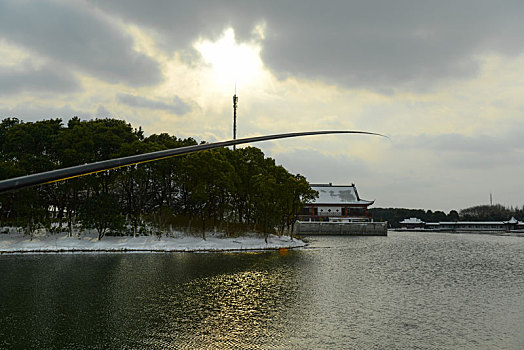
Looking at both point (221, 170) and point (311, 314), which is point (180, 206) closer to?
point (221, 170)

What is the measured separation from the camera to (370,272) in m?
25.2

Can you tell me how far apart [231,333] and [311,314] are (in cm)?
355

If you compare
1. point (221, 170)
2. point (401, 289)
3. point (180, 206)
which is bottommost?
point (401, 289)

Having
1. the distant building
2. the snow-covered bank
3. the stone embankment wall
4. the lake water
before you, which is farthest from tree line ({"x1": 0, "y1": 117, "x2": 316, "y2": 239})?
the distant building

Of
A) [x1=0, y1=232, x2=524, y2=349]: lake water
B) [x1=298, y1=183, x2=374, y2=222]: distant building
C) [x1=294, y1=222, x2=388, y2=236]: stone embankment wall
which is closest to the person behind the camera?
[x1=0, y1=232, x2=524, y2=349]: lake water

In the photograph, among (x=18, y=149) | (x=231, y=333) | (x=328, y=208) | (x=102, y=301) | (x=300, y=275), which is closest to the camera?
(x=231, y=333)

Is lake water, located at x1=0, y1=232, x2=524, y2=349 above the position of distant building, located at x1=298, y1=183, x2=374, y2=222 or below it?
below

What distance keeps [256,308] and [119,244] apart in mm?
29152

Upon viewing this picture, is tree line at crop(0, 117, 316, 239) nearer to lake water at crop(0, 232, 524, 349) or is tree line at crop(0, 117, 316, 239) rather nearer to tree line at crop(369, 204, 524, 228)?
lake water at crop(0, 232, 524, 349)

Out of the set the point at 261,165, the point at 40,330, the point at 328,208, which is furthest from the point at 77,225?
the point at 328,208

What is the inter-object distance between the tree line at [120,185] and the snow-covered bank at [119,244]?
62.6 inches

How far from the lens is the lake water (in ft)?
35.8

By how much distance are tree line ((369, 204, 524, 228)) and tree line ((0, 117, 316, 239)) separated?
71332 millimetres

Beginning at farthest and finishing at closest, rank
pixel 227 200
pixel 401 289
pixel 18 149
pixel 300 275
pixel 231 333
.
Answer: pixel 227 200, pixel 18 149, pixel 300 275, pixel 401 289, pixel 231 333
